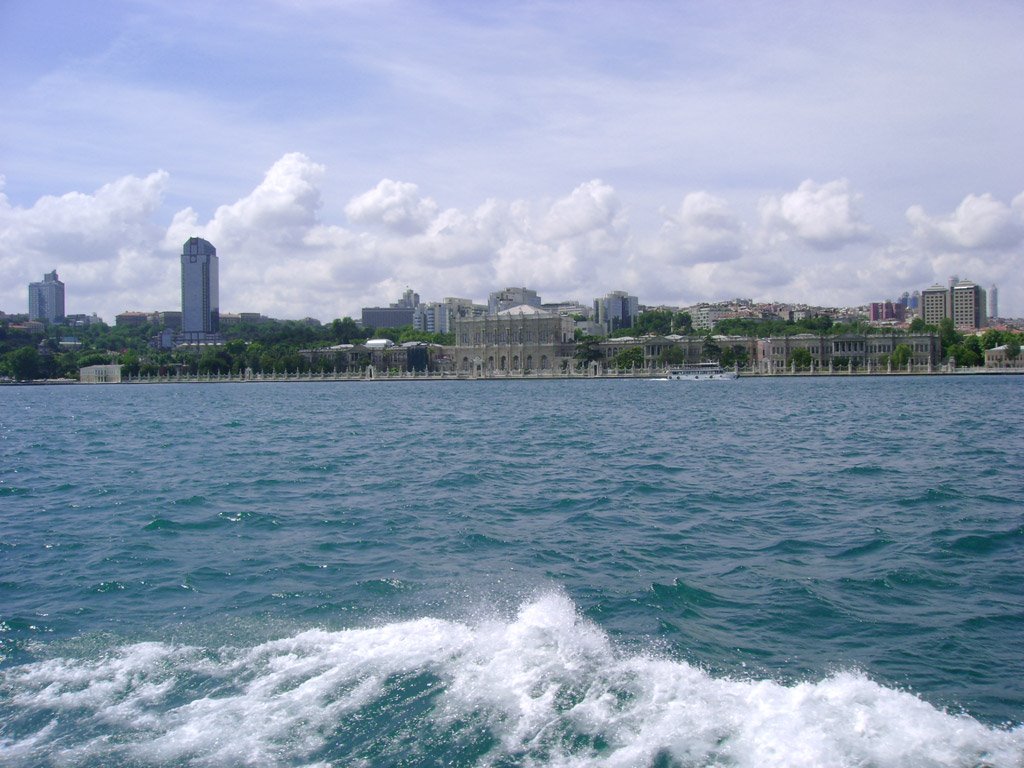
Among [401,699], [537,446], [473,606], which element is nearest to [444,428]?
[537,446]

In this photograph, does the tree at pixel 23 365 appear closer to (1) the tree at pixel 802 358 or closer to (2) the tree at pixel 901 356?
(1) the tree at pixel 802 358

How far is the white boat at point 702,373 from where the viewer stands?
102 m

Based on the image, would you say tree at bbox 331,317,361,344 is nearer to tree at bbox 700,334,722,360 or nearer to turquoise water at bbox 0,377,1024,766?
tree at bbox 700,334,722,360

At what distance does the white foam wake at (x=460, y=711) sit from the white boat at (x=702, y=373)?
9570 cm

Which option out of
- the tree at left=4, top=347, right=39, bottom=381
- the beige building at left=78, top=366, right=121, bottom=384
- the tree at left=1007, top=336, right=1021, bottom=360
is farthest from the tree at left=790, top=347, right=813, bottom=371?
the tree at left=4, top=347, right=39, bottom=381

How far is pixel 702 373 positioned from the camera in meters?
104

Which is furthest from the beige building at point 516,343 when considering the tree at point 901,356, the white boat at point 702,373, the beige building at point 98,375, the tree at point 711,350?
the beige building at point 98,375

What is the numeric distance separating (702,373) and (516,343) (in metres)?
31.8

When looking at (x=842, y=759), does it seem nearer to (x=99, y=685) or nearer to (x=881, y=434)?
(x=99, y=685)

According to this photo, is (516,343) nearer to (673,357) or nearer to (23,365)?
(673,357)

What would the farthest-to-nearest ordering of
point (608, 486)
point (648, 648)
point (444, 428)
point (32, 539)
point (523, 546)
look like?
point (444, 428) → point (608, 486) → point (32, 539) → point (523, 546) → point (648, 648)

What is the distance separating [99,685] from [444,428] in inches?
Answer: 1067

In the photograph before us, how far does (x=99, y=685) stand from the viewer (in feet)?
22.1

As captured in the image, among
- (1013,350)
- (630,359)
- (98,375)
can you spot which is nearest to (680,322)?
(630,359)
